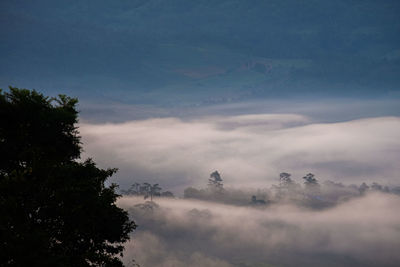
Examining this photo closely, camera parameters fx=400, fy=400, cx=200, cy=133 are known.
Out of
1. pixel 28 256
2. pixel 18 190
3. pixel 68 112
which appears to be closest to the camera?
pixel 28 256

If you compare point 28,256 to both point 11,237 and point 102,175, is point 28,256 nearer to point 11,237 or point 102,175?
point 11,237

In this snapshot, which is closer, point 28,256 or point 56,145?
point 28,256

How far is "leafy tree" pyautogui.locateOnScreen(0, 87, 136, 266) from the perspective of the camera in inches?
672

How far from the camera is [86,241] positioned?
21141mm

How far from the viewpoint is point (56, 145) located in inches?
938

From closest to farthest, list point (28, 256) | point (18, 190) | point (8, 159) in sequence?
1. point (28, 256)
2. point (18, 190)
3. point (8, 159)

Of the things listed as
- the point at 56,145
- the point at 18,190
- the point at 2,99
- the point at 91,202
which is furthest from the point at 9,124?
the point at 91,202

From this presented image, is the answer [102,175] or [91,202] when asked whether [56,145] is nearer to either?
[102,175]

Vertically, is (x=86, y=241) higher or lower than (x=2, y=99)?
lower

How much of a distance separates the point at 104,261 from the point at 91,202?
3.11 m

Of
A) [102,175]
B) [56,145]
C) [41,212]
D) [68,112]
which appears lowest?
[41,212]

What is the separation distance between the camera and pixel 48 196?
19.8 metres

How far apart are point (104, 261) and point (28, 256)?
475cm

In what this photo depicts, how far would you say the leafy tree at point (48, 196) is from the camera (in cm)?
1706
